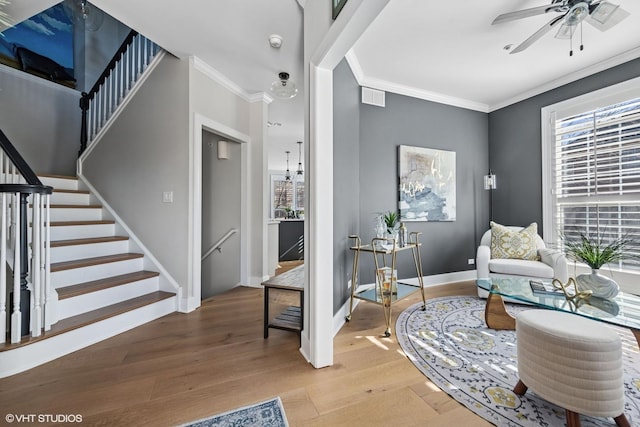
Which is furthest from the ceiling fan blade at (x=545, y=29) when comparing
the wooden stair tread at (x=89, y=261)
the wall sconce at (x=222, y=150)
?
the wooden stair tread at (x=89, y=261)

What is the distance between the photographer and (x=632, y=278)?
2.93 metres

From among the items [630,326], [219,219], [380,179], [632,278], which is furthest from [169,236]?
[632,278]

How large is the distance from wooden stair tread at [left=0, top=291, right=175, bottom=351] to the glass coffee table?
10.2 feet

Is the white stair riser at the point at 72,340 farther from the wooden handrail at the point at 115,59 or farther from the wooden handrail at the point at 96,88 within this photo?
the wooden handrail at the point at 115,59

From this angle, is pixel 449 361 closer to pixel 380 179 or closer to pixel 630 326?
pixel 630 326

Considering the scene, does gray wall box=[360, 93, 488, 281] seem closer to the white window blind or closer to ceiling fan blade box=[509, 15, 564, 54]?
the white window blind

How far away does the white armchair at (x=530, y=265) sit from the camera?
289cm

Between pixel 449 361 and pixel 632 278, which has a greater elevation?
pixel 632 278

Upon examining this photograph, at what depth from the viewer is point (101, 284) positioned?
257cm

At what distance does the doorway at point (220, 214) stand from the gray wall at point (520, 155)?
3917mm

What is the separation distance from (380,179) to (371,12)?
240cm

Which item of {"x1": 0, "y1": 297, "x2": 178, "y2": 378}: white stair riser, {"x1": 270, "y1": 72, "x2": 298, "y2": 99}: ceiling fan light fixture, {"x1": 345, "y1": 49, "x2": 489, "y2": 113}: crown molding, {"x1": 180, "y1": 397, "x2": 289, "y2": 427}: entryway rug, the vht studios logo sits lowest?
the vht studios logo

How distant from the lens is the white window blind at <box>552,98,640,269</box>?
296 cm

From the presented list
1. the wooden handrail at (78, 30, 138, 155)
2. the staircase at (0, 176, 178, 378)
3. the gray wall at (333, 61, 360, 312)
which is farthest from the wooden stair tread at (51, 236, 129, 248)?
the gray wall at (333, 61, 360, 312)
